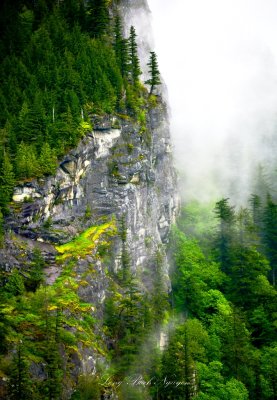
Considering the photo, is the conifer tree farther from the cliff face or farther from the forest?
the cliff face

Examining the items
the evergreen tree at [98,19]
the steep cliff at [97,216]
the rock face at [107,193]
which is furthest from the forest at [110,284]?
the rock face at [107,193]

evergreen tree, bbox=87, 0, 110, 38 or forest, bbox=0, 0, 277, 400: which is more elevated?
evergreen tree, bbox=87, 0, 110, 38

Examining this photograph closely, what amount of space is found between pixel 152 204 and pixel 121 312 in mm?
21356

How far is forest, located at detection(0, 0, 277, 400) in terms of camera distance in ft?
128

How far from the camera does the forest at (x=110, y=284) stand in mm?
39031

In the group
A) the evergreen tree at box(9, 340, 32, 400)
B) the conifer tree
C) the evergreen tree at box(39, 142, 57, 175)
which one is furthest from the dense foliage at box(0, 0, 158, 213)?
the evergreen tree at box(9, 340, 32, 400)

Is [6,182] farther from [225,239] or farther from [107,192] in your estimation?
[225,239]

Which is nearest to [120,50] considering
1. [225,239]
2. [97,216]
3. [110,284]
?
[97,216]

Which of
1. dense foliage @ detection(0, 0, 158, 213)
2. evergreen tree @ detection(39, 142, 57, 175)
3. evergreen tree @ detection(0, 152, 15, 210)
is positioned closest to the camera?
evergreen tree @ detection(0, 152, 15, 210)

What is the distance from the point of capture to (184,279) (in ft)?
204

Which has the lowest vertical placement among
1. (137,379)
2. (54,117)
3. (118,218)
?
(137,379)

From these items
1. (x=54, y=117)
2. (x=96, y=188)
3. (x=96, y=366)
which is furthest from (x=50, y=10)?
(x=96, y=366)

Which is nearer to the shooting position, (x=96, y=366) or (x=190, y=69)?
(x=96, y=366)

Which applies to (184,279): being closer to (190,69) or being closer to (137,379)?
(137,379)
